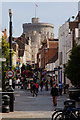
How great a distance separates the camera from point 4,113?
19.4m

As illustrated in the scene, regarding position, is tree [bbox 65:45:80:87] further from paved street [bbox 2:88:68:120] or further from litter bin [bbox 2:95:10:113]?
litter bin [bbox 2:95:10:113]

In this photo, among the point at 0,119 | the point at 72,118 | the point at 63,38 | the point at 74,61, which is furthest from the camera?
the point at 63,38

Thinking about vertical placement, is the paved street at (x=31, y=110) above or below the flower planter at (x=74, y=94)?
below

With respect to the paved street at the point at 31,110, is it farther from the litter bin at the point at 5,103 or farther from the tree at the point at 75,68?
the tree at the point at 75,68

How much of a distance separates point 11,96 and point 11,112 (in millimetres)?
860

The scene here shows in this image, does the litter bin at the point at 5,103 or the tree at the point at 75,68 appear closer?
the litter bin at the point at 5,103

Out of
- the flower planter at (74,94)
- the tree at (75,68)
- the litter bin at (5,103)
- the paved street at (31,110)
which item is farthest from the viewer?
the tree at (75,68)

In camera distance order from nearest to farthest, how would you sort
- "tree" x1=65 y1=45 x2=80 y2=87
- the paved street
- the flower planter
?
1. the paved street
2. the flower planter
3. "tree" x1=65 y1=45 x2=80 y2=87

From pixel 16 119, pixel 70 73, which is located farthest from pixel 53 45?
pixel 16 119

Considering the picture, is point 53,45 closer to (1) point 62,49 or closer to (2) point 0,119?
(1) point 62,49

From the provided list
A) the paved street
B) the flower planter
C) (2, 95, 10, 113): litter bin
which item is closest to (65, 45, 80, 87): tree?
the flower planter

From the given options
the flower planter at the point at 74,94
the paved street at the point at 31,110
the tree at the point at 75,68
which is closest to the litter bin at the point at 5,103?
the paved street at the point at 31,110

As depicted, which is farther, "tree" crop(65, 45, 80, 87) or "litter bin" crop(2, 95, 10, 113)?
"tree" crop(65, 45, 80, 87)

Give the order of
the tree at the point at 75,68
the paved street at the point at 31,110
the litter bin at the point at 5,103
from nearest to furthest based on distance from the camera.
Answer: the paved street at the point at 31,110 < the litter bin at the point at 5,103 < the tree at the point at 75,68
